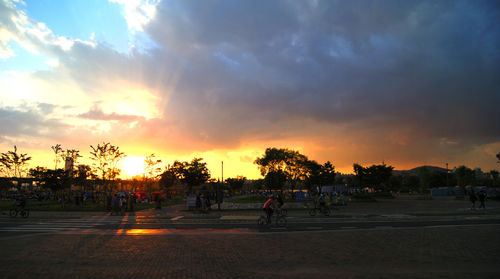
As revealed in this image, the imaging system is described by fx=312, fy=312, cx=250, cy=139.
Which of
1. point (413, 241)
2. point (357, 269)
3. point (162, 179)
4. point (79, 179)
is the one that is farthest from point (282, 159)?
point (357, 269)

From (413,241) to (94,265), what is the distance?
10.8 meters

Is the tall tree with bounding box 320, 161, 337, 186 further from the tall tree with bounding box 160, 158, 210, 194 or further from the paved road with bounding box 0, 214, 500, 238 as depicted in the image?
the paved road with bounding box 0, 214, 500, 238

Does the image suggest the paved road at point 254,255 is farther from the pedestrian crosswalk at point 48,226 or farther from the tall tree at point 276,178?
the tall tree at point 276,178

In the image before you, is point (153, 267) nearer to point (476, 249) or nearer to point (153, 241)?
point (153, 241)

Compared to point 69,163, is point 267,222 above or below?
below

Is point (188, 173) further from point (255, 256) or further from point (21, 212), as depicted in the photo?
point (255, 256)

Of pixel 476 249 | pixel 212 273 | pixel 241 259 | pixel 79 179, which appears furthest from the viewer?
pixel 79 179

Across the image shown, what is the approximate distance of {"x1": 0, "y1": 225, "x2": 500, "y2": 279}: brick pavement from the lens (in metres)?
7.45

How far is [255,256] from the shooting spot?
9344 millimetres

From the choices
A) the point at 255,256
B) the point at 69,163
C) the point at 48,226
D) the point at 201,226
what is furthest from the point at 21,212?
the point at 255,256

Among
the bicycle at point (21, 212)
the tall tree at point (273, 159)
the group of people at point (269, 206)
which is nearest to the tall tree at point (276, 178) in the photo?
the tall tree at point (273, 159)

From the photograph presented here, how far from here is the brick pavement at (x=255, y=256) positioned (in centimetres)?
745

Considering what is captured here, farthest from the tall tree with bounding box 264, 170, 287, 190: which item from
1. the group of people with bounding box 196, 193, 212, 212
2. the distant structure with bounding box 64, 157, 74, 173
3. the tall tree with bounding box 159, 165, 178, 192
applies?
the distant structure with bounding box 64, 157, 74, 173

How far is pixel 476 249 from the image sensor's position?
1006 cm
